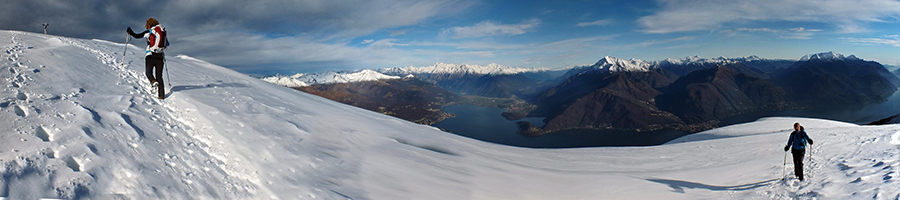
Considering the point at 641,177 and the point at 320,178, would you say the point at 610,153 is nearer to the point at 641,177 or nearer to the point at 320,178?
the point at 641,177

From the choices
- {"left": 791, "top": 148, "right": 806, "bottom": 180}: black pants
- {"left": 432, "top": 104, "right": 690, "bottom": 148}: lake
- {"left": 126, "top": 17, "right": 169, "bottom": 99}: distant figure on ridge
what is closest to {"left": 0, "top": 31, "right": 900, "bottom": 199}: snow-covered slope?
{"left": 791, "top": 148, "right": 806, "bottom": 180}: black pants

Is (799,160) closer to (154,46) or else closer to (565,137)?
(154,46)

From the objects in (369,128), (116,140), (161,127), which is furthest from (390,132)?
(116,140)

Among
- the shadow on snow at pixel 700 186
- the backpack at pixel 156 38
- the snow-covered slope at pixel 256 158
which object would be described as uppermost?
the backpack at pixel 156 38

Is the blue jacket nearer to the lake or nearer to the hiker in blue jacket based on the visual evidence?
the hiker in blue jacket

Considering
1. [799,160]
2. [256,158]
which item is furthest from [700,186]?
[256,158]

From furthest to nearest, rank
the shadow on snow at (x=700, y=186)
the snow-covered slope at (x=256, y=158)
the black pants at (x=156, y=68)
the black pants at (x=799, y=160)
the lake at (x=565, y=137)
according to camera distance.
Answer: the lake at (x=565, y=137)
the shadow on snow at (x=700, y=186)
the black pants at (x=799, y=160)
the black pants at (x=156, y=68)
the snow-covered slope at (x=256, y=158)

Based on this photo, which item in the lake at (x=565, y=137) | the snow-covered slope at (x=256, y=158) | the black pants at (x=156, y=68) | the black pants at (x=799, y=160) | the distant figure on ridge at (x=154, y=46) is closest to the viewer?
the snow-covered slope at (x=256, y=158)

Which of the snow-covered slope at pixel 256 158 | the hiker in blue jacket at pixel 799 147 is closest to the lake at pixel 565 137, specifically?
the snow-covered slope at pixel 256 158

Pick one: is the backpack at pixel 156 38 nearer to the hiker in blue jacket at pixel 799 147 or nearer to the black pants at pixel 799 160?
the hiker in blue jacket at pixel 799 147
